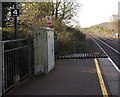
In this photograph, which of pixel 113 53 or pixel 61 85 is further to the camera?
pixel 113 53

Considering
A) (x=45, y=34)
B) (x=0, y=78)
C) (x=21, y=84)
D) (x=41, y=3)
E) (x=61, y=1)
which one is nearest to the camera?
(x=0, y=78)

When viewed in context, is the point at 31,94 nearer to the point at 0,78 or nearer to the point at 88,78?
the point at 0,78

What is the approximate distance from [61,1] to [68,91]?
89.3ft

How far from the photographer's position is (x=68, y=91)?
8.30m

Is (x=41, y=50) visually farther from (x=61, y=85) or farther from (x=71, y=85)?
(x=71, y=85)

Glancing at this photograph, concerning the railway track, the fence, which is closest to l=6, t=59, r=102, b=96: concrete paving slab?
the fence

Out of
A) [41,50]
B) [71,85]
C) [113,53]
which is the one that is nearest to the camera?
[71,85]

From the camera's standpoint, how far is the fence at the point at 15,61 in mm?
8598

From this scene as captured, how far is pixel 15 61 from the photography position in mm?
9719

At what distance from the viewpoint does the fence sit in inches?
338

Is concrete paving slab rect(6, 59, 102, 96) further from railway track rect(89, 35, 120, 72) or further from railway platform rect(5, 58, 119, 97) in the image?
railway track rect(89, 35, 120, 72)

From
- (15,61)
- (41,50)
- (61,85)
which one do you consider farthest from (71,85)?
(41,50)

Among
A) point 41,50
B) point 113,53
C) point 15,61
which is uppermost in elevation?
point 41,50

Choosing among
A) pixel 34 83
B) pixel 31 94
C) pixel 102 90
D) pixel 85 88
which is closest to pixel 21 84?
pixel 34 83
